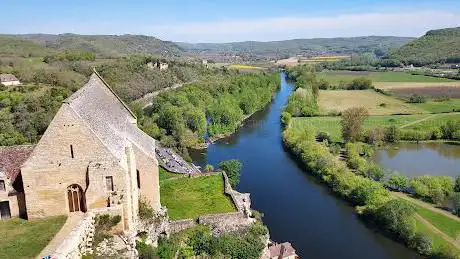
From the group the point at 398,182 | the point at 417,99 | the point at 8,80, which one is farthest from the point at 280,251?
the point at 417,99

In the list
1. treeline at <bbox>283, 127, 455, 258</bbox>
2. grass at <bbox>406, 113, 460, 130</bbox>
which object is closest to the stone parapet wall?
treeline at <bbox>283, 127, 455, 258</bbox>

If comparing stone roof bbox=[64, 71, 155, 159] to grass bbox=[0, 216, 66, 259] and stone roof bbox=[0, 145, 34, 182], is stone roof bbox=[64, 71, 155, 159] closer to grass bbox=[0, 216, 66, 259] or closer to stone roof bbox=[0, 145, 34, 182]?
stone roof bbox=[0, 145, 34, 182]

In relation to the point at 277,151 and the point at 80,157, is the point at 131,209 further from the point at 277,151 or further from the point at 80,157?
the point at 277,151

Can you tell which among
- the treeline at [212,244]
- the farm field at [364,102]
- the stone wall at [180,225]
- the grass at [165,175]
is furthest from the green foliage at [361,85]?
the stone wall at [180,225]

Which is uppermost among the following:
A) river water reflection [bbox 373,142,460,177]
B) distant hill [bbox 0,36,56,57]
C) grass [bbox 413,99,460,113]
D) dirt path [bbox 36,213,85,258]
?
distant hill [bbox 0,36,56,57]

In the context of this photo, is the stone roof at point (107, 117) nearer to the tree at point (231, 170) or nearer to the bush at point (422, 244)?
the tree at point (231, 170)

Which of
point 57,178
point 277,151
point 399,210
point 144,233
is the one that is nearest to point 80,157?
point 57,178

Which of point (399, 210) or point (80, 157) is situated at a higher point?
Result: point (80, 157)
